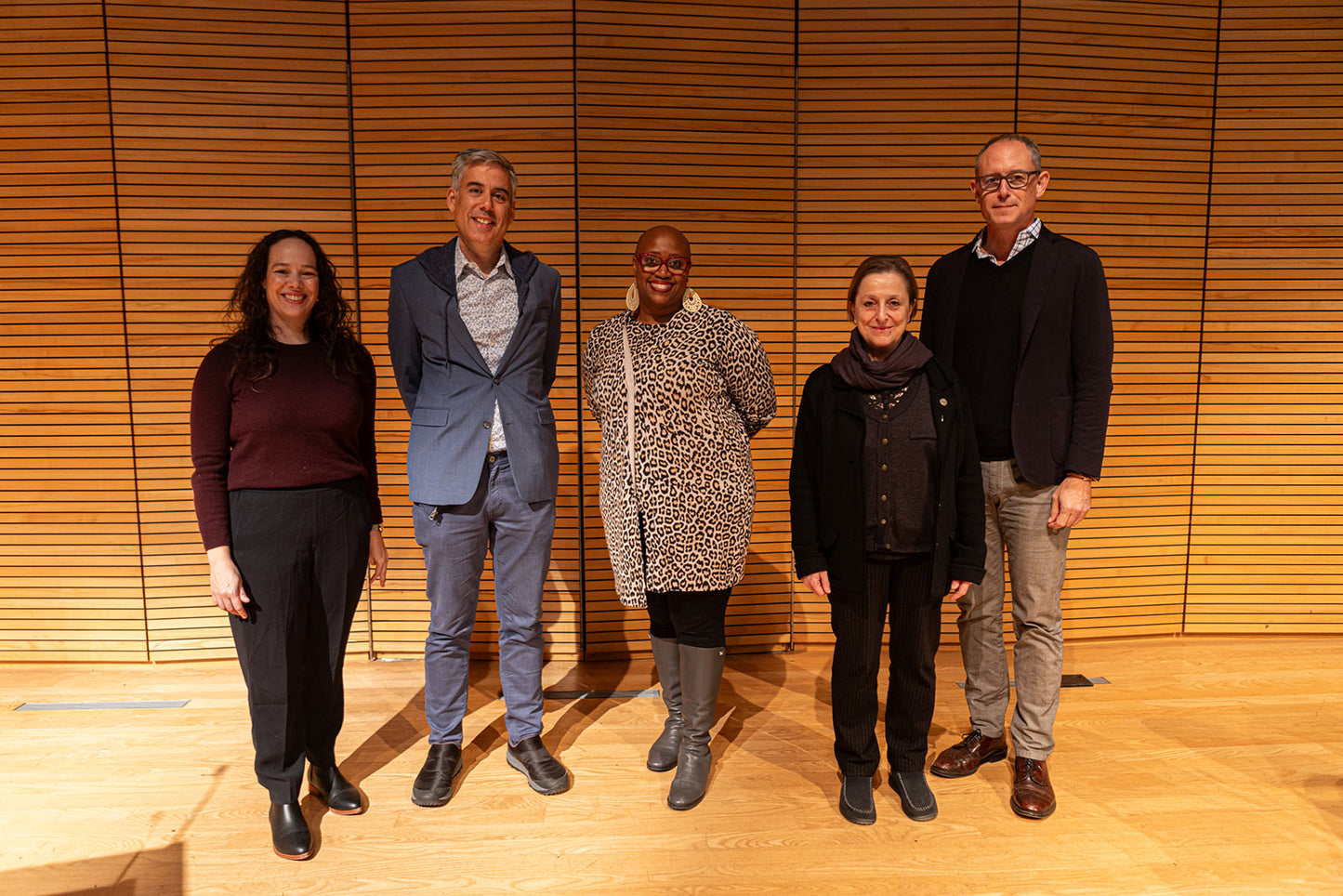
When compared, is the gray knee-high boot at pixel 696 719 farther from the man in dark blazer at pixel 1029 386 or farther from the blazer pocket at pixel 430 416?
the blazer pocket at pixel 430 416

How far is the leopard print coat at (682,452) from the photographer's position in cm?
255

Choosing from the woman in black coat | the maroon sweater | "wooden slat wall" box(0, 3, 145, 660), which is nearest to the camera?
the maroon sweater

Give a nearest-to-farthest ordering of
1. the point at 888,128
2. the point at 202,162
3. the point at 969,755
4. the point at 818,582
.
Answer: the point at 818,582 < the point at 969,755 < the point at 202,162 < the point at 888,128

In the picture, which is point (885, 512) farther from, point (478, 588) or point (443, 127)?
point (443, 127)

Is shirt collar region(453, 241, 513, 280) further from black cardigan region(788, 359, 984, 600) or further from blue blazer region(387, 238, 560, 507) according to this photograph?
black cardigan region(788, 359, 984, 600)

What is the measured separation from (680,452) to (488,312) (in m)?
0.83

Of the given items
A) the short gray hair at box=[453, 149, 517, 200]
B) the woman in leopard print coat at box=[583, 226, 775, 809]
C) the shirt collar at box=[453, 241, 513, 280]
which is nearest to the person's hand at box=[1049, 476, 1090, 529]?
the woman in leopard print coat at box=[583, 226, 775, 809]

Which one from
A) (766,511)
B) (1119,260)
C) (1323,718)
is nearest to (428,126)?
(766,511)

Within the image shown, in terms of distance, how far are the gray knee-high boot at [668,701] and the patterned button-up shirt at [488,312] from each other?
92 centimetres

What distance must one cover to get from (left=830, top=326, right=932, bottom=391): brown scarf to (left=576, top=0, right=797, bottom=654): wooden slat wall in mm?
1599

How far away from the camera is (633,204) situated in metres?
3.88

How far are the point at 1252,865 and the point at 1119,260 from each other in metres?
2.88

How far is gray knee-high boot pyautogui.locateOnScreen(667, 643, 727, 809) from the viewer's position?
8.77 feet

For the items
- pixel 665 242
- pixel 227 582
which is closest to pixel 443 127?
pixel 665 242
